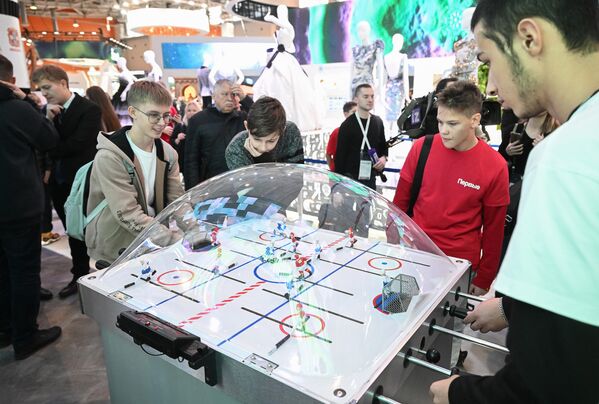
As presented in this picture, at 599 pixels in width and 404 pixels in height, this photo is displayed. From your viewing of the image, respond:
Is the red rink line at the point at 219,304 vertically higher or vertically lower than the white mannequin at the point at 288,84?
lower

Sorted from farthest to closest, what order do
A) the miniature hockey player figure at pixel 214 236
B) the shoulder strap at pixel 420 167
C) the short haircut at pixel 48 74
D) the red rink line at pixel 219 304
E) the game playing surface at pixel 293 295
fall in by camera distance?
the short haircut at pixel 48 74 < the shoulder strap at pixel 420 167 < the miniature hockey player figure at pixel 214 236 < the red rink line at pixel 219 304 < the game playing surface at pixel 293 295

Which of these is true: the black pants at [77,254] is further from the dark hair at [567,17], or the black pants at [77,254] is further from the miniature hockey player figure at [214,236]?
the dark hair at [567,17]

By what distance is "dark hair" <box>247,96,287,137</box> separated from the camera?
2.21 m

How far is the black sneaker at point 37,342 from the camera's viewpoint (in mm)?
2569

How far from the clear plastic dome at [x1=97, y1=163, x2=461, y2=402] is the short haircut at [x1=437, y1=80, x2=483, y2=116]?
0.66m

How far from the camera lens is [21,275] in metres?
2.41

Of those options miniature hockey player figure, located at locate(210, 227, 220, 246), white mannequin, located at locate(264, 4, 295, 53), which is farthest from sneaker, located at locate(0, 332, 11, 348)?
white mannequin, located at locate(264, 4, 295, 53)

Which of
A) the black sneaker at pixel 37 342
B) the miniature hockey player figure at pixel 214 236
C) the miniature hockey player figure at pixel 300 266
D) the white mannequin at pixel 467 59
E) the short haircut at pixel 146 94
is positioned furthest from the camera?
the white mannequin at pixel 467 59

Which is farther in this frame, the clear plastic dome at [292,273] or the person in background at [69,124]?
the person in background at [69,124]

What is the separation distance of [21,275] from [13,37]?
143 inches

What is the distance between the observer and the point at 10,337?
8.91 feet

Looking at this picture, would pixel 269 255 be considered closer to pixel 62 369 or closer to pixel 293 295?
pixel 293 295

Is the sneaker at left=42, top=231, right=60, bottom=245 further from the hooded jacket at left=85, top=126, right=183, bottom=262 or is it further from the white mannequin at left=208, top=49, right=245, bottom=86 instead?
the hooded jacket at left=85, top=126, right=183, bottom=262

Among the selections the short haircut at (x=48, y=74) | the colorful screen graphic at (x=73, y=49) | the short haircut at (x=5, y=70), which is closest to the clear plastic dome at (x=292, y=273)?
the short haircut at (x=5, y=70)
